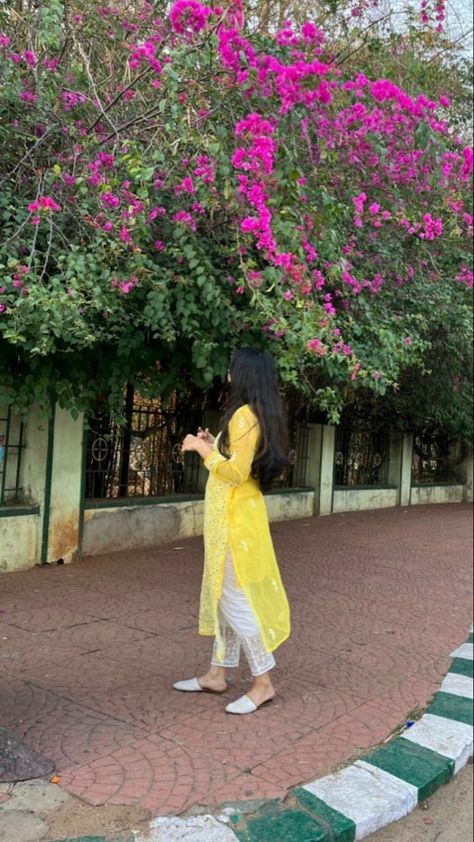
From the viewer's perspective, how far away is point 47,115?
4422mm

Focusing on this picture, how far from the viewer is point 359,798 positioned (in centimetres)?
298

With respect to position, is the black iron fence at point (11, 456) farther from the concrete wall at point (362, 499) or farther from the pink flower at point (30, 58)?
the concrete wall at point (362, 499)

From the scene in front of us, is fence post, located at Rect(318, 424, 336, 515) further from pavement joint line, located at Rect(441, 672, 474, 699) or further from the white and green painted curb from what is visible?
the white and green painted curb

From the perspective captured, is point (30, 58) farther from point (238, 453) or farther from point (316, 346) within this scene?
point (238, 453)

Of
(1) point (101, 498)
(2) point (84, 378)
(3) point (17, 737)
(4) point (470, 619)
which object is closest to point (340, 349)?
(2) point (84, 378)

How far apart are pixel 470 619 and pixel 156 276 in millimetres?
3938

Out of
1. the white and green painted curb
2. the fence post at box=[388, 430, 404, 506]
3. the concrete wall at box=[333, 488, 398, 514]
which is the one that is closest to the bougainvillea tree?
the white and green painted curb

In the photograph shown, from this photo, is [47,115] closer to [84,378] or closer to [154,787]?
[84,378]

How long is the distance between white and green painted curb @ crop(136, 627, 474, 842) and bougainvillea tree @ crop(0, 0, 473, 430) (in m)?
2.28

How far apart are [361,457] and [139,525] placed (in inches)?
239

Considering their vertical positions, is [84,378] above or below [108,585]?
above

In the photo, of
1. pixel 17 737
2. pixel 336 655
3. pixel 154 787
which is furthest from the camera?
pixel 336 655

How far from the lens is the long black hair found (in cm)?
354

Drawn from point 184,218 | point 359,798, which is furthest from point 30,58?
point 359,798
